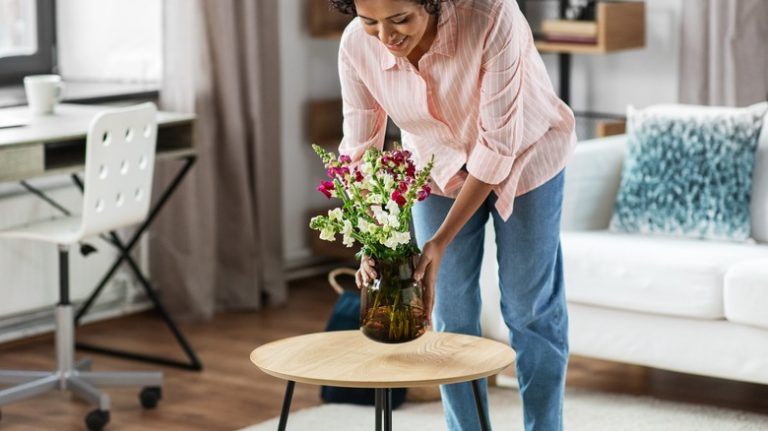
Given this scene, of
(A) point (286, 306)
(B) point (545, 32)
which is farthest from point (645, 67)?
(A) point (286, 306)

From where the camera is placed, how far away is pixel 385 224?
2.04m

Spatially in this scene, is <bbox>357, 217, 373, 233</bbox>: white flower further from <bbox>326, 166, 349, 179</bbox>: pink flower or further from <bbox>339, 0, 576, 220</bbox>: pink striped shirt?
<bbox>339, 0, 576, 220</bbox>: pink striped shirt

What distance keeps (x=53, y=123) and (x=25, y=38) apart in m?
1.00

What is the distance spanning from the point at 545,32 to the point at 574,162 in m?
0.97

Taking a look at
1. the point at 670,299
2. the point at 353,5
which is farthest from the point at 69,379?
the point at 353,5

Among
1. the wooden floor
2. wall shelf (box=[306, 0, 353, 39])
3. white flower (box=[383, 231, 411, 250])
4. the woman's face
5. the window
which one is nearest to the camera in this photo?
the woman's face

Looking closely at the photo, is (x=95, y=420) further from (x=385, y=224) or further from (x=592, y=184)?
(x=592, y=184)

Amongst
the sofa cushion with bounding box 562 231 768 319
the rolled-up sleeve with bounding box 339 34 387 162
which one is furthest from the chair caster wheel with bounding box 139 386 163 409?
the rolled-up sleeve with bounding box 339 34 387 162

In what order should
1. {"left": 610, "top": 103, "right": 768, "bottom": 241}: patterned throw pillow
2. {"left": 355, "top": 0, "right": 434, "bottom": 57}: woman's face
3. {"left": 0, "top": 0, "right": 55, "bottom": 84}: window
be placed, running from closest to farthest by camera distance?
{"left": 355, "top": 0, "right": 434, "bottom": 57}: woman's face → {"left": 610, "top": 103, "right": 768, "bottom": 241}: patterned throw pillow → {"left": 0, "top": 0, "right": 55, "bottom": 84}: window

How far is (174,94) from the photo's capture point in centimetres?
426

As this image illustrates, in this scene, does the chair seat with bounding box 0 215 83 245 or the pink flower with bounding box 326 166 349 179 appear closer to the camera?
the pink flower with bounding box 326 166 349 179

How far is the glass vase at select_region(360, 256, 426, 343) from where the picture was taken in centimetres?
207

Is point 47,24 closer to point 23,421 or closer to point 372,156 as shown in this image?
point 23,421

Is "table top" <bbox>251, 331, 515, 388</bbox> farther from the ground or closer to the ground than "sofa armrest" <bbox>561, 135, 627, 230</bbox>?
closer to the ground
